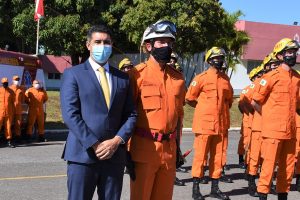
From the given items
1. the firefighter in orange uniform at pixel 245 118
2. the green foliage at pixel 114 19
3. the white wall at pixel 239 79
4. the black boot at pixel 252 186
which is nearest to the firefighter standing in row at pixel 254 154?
the black boot at pixel 252 186

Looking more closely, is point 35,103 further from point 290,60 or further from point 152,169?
point 152,169

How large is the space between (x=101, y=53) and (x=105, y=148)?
2.65 ft

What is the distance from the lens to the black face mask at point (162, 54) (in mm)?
4844

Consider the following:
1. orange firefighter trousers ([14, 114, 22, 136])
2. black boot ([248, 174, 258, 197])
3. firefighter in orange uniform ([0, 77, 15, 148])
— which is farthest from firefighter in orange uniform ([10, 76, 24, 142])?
black boot ([248, 174, 258, 197])

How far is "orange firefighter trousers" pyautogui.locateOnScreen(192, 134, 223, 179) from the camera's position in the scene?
7.59m

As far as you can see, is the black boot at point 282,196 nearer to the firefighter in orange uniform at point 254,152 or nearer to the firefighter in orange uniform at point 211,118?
the firefighter in orange uniform at point 211,118

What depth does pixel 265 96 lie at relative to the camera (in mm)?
6680

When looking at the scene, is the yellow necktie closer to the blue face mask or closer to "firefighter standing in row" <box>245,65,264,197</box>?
the blue face mask

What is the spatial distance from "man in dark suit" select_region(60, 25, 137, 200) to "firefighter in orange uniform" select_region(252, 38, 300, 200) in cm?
268

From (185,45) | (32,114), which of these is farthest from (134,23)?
(32,114)

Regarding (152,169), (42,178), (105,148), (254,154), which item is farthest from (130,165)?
(42,178)

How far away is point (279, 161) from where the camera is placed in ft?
22.1

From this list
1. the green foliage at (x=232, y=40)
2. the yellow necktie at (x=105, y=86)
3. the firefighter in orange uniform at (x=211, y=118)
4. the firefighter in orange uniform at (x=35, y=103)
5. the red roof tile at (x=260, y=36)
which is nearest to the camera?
the yellow necktie at (x=105, y=86)

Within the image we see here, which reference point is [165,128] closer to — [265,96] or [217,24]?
[265,96]
